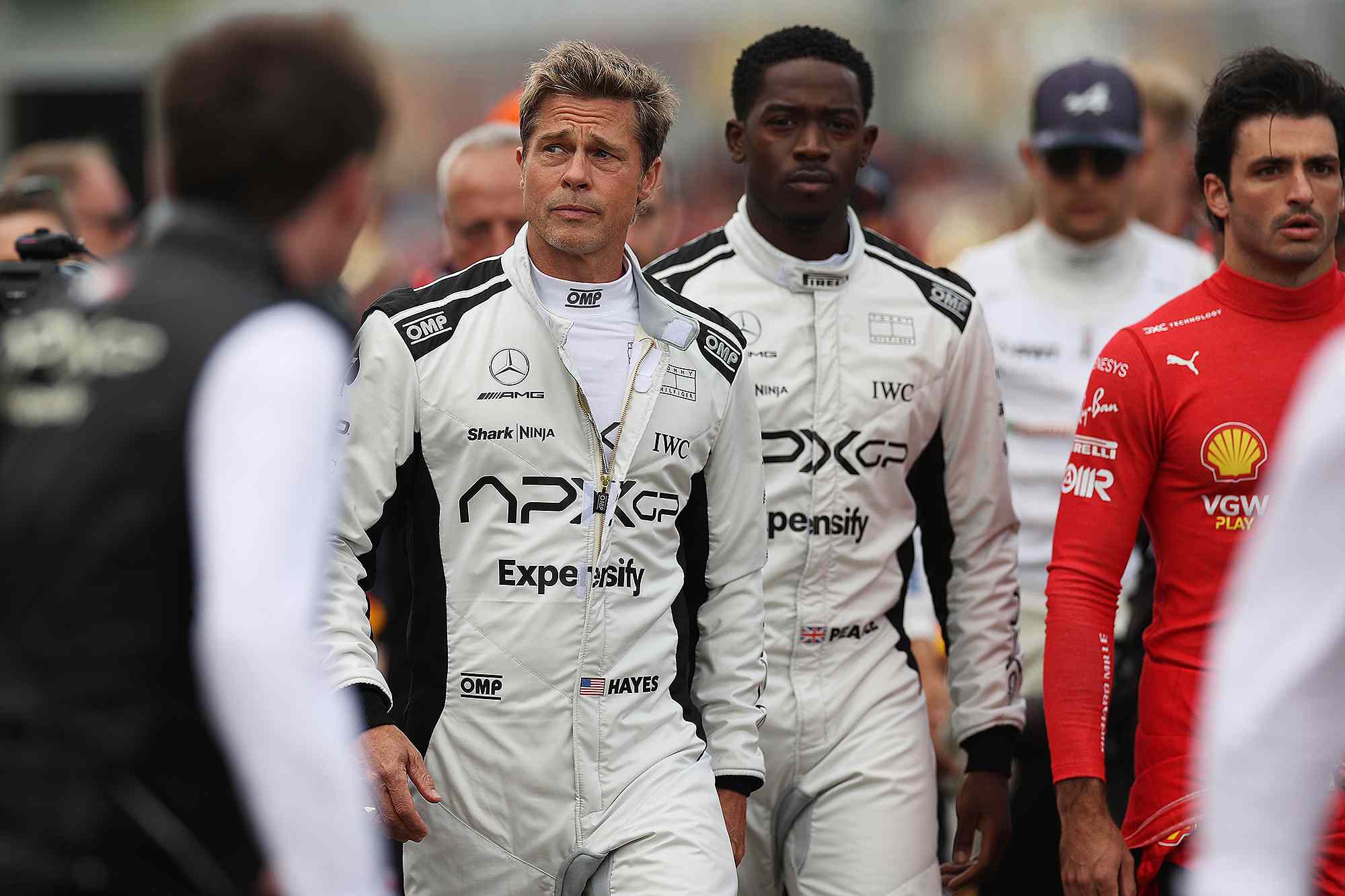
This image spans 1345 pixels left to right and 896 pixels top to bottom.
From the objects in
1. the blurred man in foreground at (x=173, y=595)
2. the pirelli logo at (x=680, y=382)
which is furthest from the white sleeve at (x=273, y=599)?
the pirelli logo at (x=680, y=382)

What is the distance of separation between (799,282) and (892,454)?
52 centimetres

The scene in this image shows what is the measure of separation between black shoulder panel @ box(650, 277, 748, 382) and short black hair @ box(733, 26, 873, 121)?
871mm

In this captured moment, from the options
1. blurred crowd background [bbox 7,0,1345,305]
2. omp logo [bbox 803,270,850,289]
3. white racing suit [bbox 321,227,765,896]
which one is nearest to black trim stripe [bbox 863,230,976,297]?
omp logo [bbox 803,270,850,289]

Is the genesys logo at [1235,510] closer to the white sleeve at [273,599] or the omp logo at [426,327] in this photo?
the omp logo at [426,327]

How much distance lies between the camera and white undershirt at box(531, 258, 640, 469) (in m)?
4.44

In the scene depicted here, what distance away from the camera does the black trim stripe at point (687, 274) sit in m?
5.25

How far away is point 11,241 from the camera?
5965mm

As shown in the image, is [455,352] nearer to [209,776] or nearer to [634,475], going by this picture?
[634,475]

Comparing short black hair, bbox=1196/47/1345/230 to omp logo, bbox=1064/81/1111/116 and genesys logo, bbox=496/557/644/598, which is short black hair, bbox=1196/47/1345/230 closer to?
genesys logo, bbox=496/557/644/598

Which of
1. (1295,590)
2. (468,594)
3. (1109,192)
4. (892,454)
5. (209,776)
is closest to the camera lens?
(1295,590)

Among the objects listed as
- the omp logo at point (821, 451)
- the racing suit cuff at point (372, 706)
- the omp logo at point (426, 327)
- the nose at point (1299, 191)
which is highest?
the nose at point (1299, 191)

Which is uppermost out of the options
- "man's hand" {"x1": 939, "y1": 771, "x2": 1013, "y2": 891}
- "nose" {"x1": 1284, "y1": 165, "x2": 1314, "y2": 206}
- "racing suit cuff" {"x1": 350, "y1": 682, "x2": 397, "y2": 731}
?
→ "nose" {"x1": 1284, "y1": 165, "x2": 1314, "y2": 206}

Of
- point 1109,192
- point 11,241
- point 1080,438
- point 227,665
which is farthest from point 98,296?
point 1109,192

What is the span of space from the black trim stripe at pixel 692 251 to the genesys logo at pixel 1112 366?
1.18m
